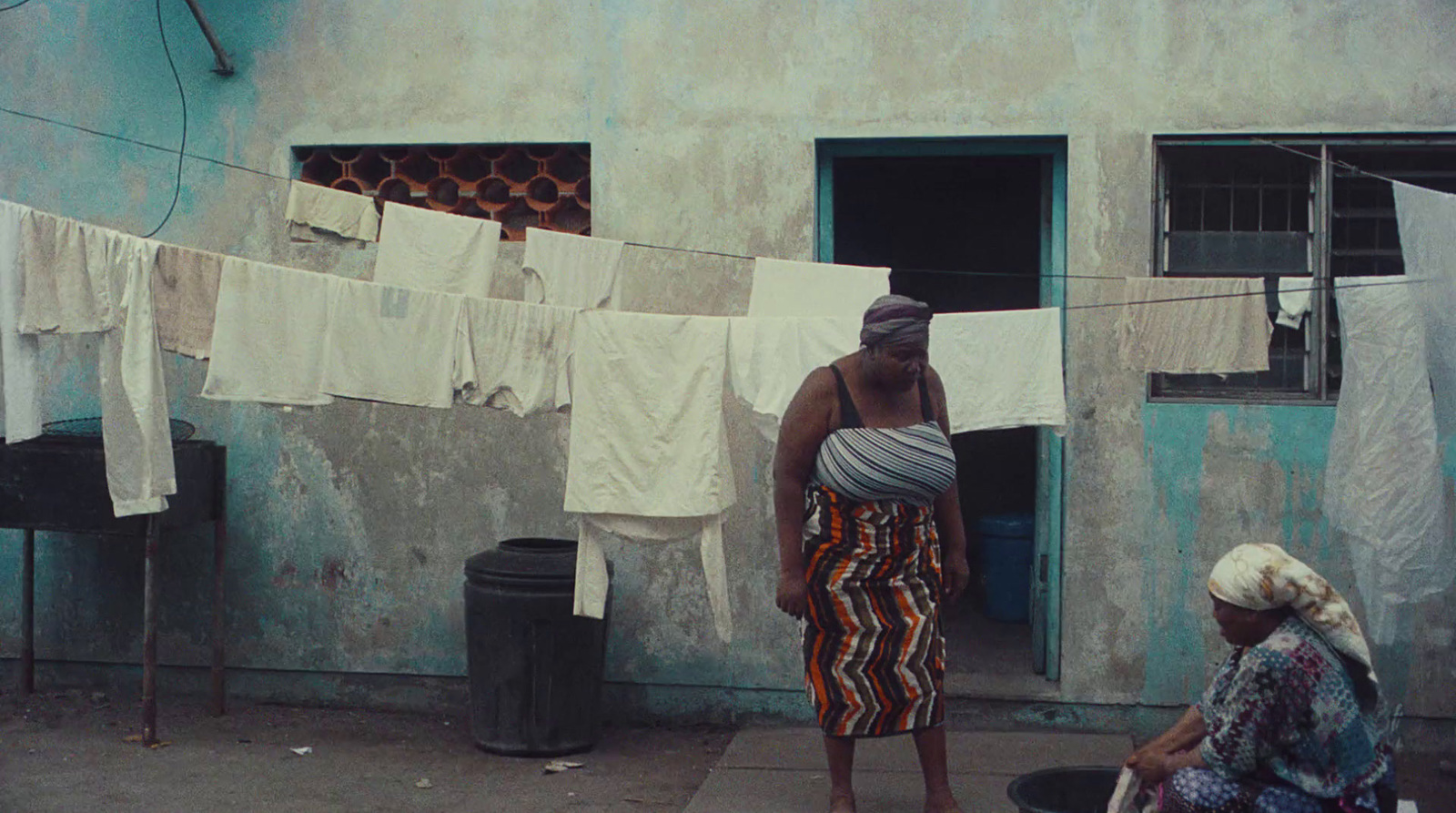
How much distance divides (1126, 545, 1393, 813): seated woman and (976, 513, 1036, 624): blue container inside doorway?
423 cm

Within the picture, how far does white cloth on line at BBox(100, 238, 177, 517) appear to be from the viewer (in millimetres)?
5320

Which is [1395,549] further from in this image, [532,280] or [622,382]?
[532,280]

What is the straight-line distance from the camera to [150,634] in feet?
21.2

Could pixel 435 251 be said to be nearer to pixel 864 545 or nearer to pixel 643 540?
pixel 643 540

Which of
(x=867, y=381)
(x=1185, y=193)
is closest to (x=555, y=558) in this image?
(x=867, y=381)

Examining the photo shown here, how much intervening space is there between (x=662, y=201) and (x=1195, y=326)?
241 cm

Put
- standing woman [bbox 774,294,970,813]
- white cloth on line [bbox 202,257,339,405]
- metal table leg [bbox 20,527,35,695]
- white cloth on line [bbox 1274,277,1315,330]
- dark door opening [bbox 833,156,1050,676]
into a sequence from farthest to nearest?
dark door opening [bbox 833,156,1050,676], metal table leg [bbox 20,527,35,695], white cloth on line [bbox 1274,277,1315,330], white cloth on line [bbox 202,257,339,405], standing woman [bbox 774,294,970,813]

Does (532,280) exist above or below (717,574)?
above

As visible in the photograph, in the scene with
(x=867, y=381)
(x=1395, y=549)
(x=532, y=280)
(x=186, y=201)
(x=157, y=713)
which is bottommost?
(x=157, y=713)

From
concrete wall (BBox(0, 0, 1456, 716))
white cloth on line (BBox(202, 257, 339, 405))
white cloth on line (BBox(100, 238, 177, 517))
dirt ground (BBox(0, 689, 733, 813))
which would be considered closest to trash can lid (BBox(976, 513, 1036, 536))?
concrete wall (BBox(0, 0, 1456, 716))

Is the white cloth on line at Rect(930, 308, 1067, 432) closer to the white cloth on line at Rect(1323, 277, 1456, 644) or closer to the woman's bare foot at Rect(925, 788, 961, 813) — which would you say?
the white cloth on line at Rect(1323, 277, 1456, 644)

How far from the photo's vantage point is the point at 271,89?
23.0 ft

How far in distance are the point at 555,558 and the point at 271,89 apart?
8.88 ft

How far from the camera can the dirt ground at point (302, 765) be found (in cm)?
576
